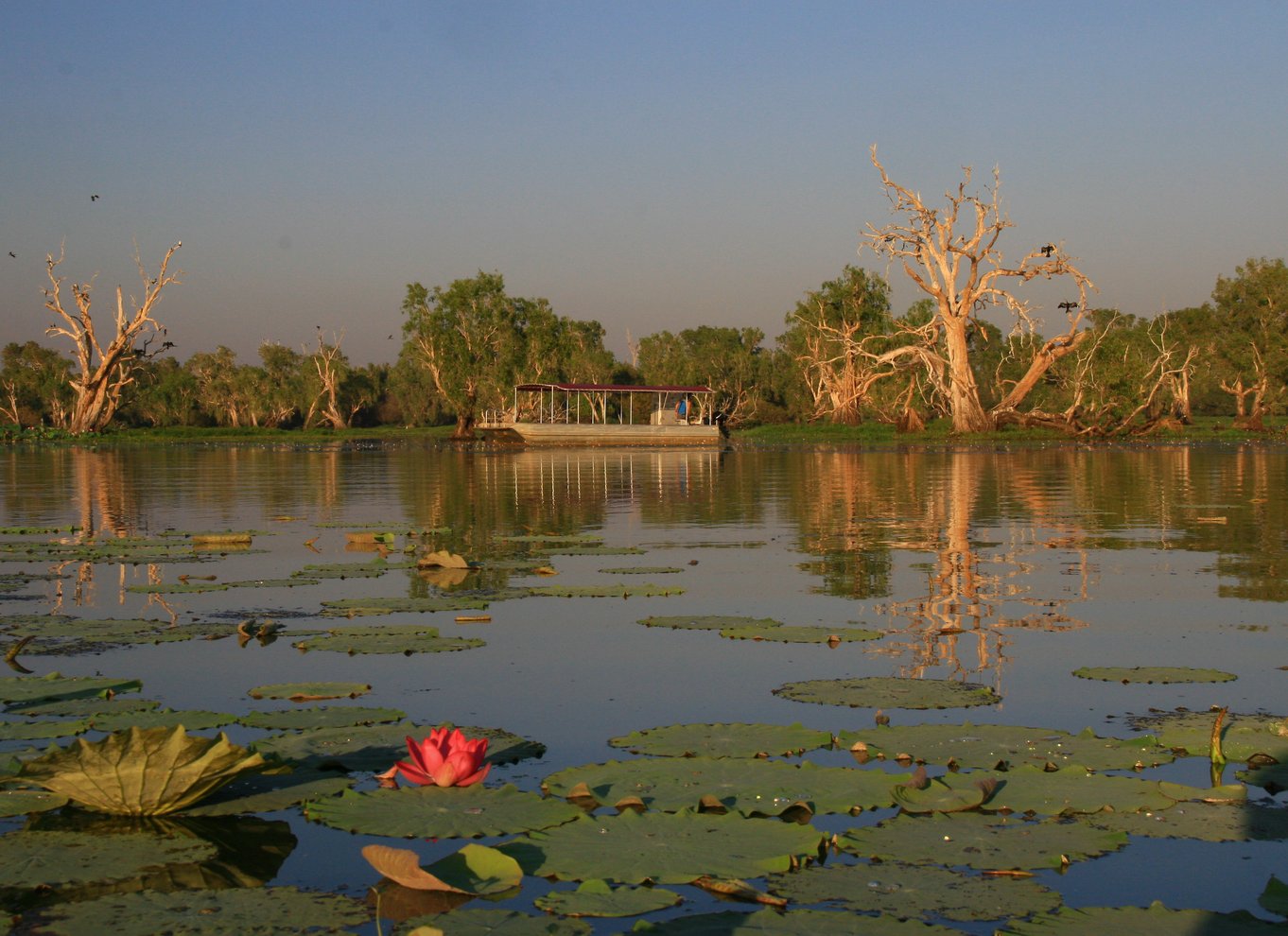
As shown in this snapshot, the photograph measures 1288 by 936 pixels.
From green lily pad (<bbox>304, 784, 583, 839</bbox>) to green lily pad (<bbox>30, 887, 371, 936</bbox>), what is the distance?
54 centimetres

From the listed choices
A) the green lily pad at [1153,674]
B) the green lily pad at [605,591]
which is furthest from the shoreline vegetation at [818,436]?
the green lily pad at [1153,674]

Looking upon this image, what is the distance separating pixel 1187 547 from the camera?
1413cm

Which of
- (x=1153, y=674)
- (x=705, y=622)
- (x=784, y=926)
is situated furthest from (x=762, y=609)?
(x=784, y=926)

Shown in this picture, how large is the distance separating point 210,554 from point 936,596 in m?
7.71

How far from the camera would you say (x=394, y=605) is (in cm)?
1007

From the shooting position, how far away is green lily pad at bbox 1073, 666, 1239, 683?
7.00 m

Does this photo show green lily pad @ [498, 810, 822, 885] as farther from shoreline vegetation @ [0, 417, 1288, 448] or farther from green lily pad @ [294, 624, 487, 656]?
shoreline vegetation @ [0, 417, 1288, 448]

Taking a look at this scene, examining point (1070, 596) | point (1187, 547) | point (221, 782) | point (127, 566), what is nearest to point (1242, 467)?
point (1187, 547)

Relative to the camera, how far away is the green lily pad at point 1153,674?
700cm

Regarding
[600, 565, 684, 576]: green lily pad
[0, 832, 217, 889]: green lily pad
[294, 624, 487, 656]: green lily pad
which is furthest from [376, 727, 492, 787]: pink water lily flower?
[600, 565, 684, 576]: green lily pad

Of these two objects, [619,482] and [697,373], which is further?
[697,373]

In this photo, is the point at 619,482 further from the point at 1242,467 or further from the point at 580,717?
the point at 580,717

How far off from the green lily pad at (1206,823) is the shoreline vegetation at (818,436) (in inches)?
2020

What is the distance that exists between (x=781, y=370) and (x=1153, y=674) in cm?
10342
